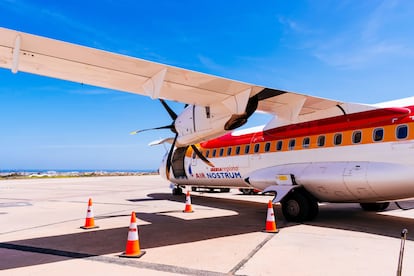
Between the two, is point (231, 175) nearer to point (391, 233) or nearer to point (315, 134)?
point (315, 134)

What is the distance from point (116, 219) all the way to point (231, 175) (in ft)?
14.6

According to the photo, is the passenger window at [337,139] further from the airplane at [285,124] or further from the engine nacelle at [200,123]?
the engine nacelle at [200,123]

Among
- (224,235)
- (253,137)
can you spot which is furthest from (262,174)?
(224,235)

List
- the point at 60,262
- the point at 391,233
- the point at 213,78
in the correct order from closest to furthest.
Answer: the point at 60,262 < the point at 213,78 < the point at 391,233

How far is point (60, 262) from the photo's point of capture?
4.81 metres

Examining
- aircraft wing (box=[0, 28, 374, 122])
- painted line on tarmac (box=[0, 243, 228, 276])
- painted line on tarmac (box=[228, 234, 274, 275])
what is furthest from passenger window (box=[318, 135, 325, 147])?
painted line on tarmac (box=[0, 243, 228, 276])

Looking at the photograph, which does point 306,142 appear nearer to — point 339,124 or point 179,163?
point 339,124

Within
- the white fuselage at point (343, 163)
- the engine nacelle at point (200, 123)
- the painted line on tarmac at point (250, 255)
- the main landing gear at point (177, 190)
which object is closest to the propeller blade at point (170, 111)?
the engine nacelle at point (200, 123)

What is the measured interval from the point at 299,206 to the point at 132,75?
5.43 meters

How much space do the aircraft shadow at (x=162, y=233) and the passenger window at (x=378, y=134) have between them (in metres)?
2.13

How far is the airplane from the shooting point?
5.75 metres

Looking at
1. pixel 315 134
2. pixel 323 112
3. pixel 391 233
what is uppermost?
pixel 323 112

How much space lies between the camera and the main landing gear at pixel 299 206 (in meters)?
8.31

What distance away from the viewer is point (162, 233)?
275 inches
